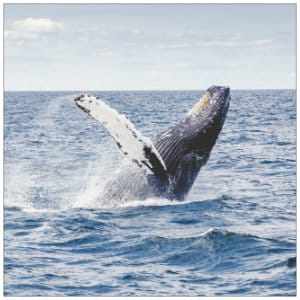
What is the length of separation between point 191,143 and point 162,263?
3.32 meters

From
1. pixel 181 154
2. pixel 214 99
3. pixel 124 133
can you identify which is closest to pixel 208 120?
pixel 214 99

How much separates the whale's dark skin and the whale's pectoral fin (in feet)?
1.82

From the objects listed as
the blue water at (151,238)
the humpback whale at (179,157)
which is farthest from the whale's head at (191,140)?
the blue water at (151,238)

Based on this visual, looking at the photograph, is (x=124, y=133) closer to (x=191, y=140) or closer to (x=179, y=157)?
(x=179, y=157)

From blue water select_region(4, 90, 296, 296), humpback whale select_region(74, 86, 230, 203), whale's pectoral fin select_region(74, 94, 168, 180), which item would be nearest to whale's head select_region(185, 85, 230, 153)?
humpback whale select_region(74, 86, 230, 203)

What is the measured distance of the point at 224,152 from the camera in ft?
77.7

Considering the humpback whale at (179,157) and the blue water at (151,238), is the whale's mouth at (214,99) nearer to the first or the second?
the humpback whale at (179,157)

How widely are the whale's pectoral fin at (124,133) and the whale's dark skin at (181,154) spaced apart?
1.82 feet

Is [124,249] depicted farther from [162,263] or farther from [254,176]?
[254,176]

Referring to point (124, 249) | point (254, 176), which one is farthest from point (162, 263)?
point (254, 176)

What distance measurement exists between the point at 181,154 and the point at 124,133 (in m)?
1.62

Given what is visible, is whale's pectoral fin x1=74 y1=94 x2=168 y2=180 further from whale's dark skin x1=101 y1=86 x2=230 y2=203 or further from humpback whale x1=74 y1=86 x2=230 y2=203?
whale's dark skin x1=101 y1=86 x2=230 y2=203

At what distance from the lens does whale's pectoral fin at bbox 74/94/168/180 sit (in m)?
10.2

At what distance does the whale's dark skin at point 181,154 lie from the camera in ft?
38.4
